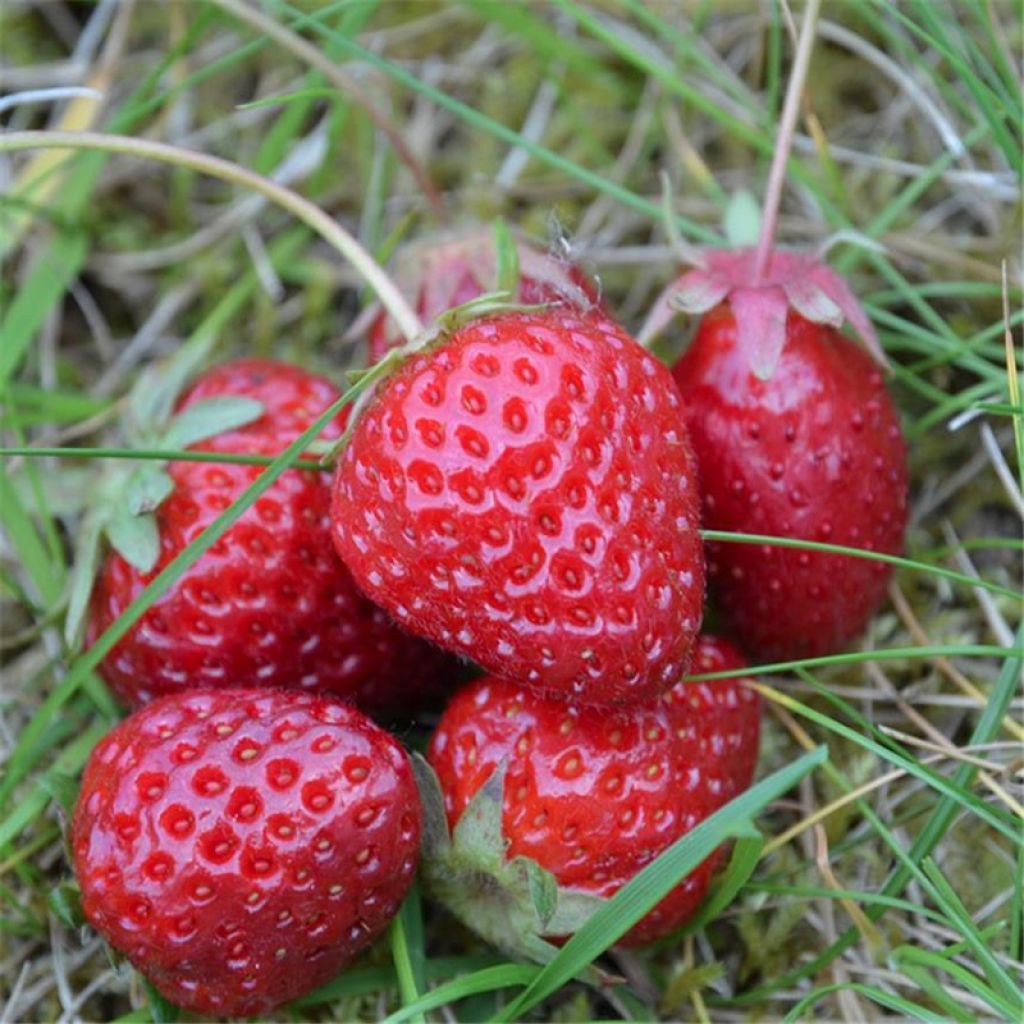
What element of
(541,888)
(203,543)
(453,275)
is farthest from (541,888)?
(453,275)

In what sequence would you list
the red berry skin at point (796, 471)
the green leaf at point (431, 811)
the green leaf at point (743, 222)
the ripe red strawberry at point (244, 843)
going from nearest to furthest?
the ripe red strawberry at point (244, 843) → the green leaf at point (431, 811) → the red berry skin at point (796, 471) → the green leaf at point (743, 222)

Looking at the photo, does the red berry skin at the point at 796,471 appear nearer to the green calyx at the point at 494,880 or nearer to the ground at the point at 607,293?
the ground at the point at 607,293

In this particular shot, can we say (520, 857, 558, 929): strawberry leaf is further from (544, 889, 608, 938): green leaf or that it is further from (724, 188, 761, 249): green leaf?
(724, 188, 761, 249): green leaf

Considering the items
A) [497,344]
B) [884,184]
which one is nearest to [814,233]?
[884,184]

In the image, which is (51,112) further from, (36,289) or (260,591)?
(260,591)

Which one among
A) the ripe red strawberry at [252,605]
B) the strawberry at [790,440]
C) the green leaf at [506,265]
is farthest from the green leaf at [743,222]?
the ripe red strawberry at [252,605]
